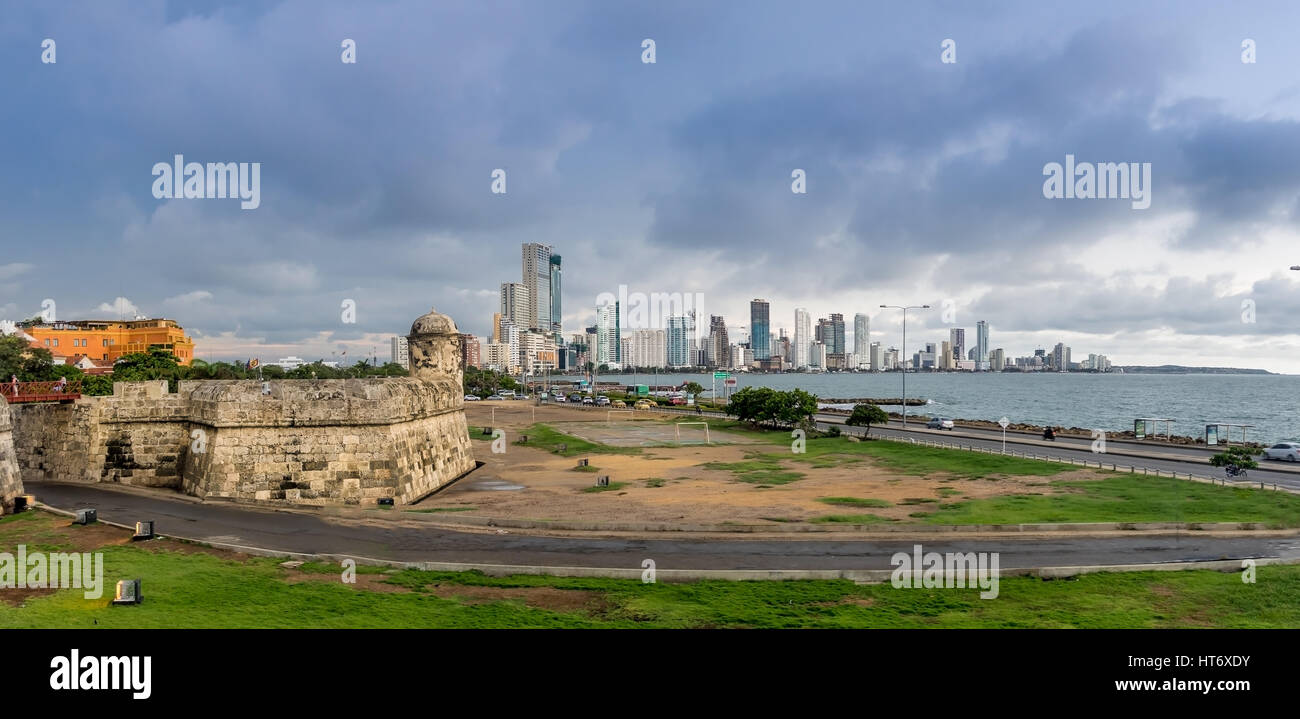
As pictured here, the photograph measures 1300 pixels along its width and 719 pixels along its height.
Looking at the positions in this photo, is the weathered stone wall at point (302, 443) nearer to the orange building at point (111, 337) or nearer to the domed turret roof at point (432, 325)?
the domed turret roof at point (432, 325)

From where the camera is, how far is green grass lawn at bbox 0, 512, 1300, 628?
12.7m

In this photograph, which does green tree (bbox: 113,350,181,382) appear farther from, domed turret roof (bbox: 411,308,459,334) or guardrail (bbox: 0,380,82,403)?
domed turret roof (bbox: 411,308,459,334)

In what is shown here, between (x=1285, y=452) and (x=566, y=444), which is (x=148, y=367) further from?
(x=1285, y=452)

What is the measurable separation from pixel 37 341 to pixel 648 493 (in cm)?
10429

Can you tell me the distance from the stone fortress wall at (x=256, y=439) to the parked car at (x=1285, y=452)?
49.4 meters

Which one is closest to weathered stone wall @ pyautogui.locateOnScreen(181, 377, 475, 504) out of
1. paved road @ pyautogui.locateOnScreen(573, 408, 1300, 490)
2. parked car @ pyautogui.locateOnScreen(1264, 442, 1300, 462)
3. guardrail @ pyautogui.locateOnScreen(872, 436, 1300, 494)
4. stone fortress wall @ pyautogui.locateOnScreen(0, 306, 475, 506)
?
stone fortress wall @ pyautogui.locateOnScreen(0, 306, 475, 506)

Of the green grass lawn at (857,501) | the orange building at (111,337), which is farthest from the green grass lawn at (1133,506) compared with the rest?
the orange building at (111,337)

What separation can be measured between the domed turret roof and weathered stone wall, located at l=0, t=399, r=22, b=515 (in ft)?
62.4

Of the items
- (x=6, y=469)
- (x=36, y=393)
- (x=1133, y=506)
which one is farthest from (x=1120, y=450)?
(x=36, y=393)

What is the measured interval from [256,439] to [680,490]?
62.4 feet

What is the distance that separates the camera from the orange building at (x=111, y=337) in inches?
3836

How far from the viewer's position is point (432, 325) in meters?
40.0
